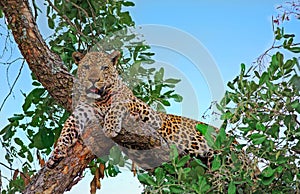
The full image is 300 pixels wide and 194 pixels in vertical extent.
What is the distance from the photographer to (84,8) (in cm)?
305

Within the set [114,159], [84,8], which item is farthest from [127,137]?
[84,8]

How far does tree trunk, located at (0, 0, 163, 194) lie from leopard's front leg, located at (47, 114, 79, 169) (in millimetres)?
19

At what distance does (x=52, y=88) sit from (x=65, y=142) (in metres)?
0.30

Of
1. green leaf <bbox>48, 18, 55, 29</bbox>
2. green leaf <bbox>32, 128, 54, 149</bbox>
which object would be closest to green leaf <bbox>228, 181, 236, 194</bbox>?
green leaf <bbox>32, 128, 54, 149</bbox>

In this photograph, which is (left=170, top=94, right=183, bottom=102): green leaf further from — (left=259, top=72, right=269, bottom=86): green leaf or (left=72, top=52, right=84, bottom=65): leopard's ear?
(left=259, top=72, right=269, bottom=86): green leaf

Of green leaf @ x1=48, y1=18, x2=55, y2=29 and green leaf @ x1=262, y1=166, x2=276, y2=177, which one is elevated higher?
green leaf @ x1=48, y1=18, x2=55, y2=29

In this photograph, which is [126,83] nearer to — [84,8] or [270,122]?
[84,8]

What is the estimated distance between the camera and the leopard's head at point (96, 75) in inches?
98.8

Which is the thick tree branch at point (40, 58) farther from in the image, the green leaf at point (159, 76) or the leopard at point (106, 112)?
the green leaf at point (159, 76)

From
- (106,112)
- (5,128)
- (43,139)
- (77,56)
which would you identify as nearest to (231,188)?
(106,112)

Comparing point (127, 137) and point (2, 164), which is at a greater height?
point (2, 164)

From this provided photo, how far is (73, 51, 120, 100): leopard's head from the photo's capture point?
8.23 ft

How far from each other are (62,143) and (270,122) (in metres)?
0.98

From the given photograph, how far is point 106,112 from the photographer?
2.49 meters
